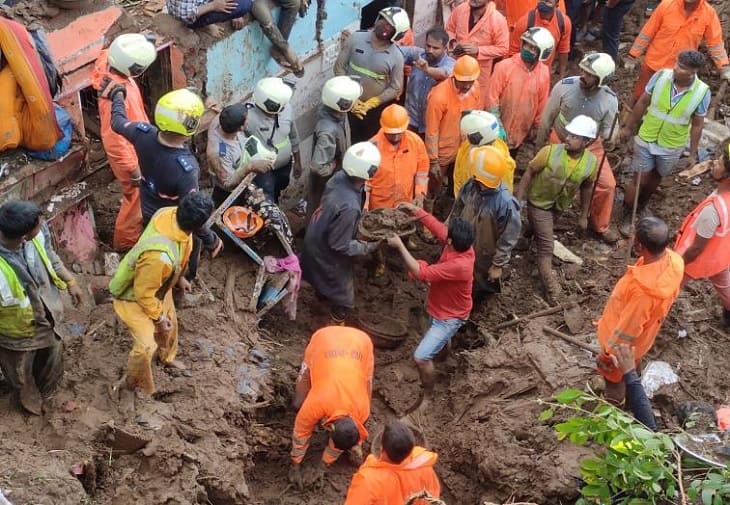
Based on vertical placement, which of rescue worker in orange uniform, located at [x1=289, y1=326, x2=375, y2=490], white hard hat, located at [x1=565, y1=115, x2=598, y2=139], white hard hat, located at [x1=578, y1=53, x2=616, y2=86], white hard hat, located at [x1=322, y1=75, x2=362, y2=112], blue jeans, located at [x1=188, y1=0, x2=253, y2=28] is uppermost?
blue jeans, located at [x1=188, y1=0, x2=253, y2=28]

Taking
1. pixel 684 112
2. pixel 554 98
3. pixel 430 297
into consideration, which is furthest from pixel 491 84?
pixel 430 297

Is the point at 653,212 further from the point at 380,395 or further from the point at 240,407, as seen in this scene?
the point at 240,407

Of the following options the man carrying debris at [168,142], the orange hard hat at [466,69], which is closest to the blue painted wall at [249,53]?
the man carrying debris at [168,142]

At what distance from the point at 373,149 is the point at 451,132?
1679mm

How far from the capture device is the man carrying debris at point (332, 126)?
24.8 feet

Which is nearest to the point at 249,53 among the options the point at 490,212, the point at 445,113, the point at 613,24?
the point at 445,113

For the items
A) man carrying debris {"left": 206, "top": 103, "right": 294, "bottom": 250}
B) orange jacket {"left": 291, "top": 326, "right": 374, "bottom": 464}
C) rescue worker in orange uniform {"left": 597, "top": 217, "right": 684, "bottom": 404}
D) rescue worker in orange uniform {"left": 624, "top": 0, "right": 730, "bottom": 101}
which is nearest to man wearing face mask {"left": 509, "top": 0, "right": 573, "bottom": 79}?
rescue worker in orange uniform {"left": 624, "top": 0, "right": 730, "bottom": 101}

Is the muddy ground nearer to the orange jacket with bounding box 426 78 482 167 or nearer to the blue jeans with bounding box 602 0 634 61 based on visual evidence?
the orange jacket with bounding box 426 78 482 167

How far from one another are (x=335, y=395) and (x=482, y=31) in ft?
16.8

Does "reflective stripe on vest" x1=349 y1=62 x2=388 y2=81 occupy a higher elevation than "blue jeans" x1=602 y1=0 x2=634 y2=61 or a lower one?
higher

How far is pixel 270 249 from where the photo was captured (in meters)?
7.51

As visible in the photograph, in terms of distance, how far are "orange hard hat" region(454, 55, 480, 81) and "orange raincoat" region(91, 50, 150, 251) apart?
3015mm

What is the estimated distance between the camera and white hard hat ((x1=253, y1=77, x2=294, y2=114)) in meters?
7.17

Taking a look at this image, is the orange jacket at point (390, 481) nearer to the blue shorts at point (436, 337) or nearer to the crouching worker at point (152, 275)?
the crouching worker at point (152, 275)
